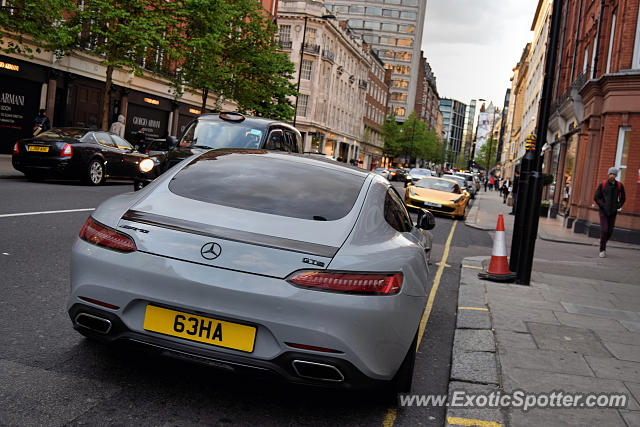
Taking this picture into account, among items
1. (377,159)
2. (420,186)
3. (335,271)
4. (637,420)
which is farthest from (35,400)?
(377,159)

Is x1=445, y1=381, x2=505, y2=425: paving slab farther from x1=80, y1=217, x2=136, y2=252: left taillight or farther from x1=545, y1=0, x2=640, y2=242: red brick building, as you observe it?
x1=545, y1=0, x2=640, y2=242: red brick building

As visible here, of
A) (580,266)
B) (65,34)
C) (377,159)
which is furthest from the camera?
(377,159)

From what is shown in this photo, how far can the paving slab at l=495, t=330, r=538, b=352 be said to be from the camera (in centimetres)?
489

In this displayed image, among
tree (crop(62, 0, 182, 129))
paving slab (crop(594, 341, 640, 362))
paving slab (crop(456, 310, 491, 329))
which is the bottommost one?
paving slab (crop(456, 310, 491, 329))

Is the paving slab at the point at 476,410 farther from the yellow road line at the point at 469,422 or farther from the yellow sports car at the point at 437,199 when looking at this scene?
the yellow sports car at the point at 437,199

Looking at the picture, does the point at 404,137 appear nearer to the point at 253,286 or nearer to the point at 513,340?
the point at 513,340

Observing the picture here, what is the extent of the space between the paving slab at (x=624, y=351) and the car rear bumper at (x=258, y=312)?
2.73 meters

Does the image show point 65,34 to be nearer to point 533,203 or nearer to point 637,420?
point 533,203

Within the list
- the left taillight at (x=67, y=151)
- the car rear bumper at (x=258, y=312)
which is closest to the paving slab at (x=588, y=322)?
the car rear bumper at (x=258, y=312)

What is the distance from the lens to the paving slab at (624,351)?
190 inches

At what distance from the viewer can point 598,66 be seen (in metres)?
20.5

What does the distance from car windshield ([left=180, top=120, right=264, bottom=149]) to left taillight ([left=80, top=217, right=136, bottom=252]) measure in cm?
791

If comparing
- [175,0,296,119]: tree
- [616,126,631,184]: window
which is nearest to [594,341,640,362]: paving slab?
[616,126,631,184]: window

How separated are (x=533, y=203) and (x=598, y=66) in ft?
48.9
